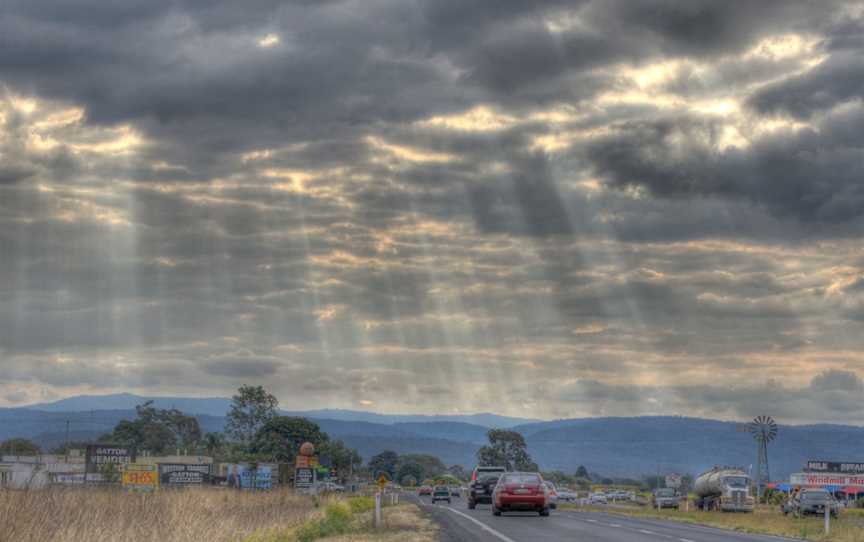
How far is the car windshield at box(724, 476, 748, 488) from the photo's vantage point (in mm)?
76250

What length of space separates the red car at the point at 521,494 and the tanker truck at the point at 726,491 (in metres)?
35.7

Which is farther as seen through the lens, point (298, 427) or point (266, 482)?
point (298, 427)

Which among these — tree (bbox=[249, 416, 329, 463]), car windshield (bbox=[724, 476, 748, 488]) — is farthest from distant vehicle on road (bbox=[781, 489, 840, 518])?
tree (bbox=[249, 416, 329, 463])

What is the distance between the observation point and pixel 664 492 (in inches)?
3622

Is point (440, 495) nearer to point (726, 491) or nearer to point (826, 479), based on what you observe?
point (726, 491)

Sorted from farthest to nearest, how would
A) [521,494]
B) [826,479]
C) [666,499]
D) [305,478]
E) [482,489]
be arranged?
1. [826,479]
2. [666,499]
3. [305,478]
4. [482,489]
5. [521,494]

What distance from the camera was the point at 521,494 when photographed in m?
43.5

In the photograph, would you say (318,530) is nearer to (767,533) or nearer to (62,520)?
(62,520)

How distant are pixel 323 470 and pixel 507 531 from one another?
89644 mm

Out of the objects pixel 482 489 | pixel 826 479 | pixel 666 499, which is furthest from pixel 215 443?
pixel 482 489

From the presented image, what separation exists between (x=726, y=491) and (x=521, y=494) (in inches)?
1488

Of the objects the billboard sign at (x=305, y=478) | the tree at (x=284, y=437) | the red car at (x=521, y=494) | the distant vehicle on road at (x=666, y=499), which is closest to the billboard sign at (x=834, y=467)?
the tree at (x=284, y=437)

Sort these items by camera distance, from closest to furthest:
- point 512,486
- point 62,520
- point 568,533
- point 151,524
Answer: point 62,520
point 151,524
point 568,533
point 512,486

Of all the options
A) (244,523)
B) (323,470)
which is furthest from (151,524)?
(323,470)
